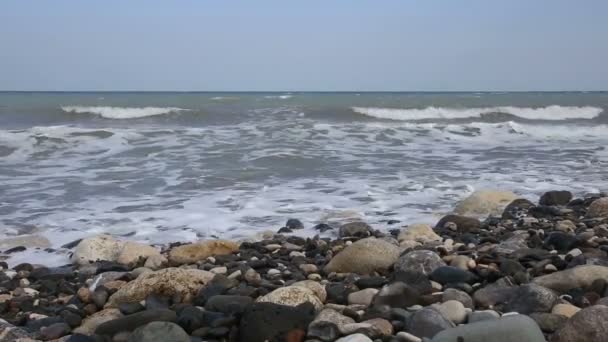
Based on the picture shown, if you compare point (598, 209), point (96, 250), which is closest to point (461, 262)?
point (598, 209)

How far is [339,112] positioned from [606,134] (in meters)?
9.76

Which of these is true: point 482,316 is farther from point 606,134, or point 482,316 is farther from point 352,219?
point 606,134

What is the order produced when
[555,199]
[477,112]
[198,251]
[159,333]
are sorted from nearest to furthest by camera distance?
1. [159,333]
2. [198,251]
3. [555,199]
4. [477,112]

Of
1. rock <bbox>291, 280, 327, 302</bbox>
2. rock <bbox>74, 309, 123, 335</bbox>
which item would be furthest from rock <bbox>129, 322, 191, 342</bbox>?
rock <bbox>291, 280, 327, 302</bbox>

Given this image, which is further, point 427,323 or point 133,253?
point 133,253

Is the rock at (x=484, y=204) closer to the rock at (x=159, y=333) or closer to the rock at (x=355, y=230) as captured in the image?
the rock at (x=355, y=230)

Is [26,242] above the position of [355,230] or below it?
below

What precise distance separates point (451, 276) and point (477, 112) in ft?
76.2

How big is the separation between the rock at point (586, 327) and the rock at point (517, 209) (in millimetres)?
3587

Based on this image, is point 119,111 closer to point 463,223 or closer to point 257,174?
point 257,174

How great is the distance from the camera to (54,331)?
303 centimetres

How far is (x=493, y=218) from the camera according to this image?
600 cm

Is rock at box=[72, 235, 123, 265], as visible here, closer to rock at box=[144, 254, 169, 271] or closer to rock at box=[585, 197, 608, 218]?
rock at box=[144, 254, 169, 271]

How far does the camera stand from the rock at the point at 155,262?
4.49 m
